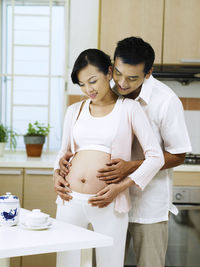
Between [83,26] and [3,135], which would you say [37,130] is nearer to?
[3,135]

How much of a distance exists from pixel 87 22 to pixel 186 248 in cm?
199

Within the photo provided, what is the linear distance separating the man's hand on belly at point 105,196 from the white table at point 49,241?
0.15 m

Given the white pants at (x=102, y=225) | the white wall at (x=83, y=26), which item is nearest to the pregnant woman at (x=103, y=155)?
the white pants at (x=102, y=225)

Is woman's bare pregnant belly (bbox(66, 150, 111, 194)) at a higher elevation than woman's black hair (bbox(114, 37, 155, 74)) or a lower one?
lower

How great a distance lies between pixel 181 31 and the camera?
10.6ft

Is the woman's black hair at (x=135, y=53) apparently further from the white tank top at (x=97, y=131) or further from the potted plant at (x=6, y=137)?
the potted plant at (x=6, y=137)

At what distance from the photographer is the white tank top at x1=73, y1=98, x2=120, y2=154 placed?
5.97ft

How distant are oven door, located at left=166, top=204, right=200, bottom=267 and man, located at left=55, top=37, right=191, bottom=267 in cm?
107

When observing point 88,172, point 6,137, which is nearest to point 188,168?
point 88,172

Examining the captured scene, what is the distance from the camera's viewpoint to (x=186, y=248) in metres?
3.04

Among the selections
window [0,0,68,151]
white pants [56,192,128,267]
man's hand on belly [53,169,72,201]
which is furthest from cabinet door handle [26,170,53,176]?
white pants [56,192,128,267]

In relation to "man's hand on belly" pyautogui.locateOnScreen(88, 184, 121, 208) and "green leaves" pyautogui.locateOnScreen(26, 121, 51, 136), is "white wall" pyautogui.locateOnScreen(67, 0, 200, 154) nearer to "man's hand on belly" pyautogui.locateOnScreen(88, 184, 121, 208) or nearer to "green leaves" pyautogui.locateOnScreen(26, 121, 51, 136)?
"green leaves" pyautogui.locateOnScreen(26, 121, 51, 136)

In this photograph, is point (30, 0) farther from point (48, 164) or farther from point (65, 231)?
point (65, 231)

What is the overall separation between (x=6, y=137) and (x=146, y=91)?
187 centimetres
